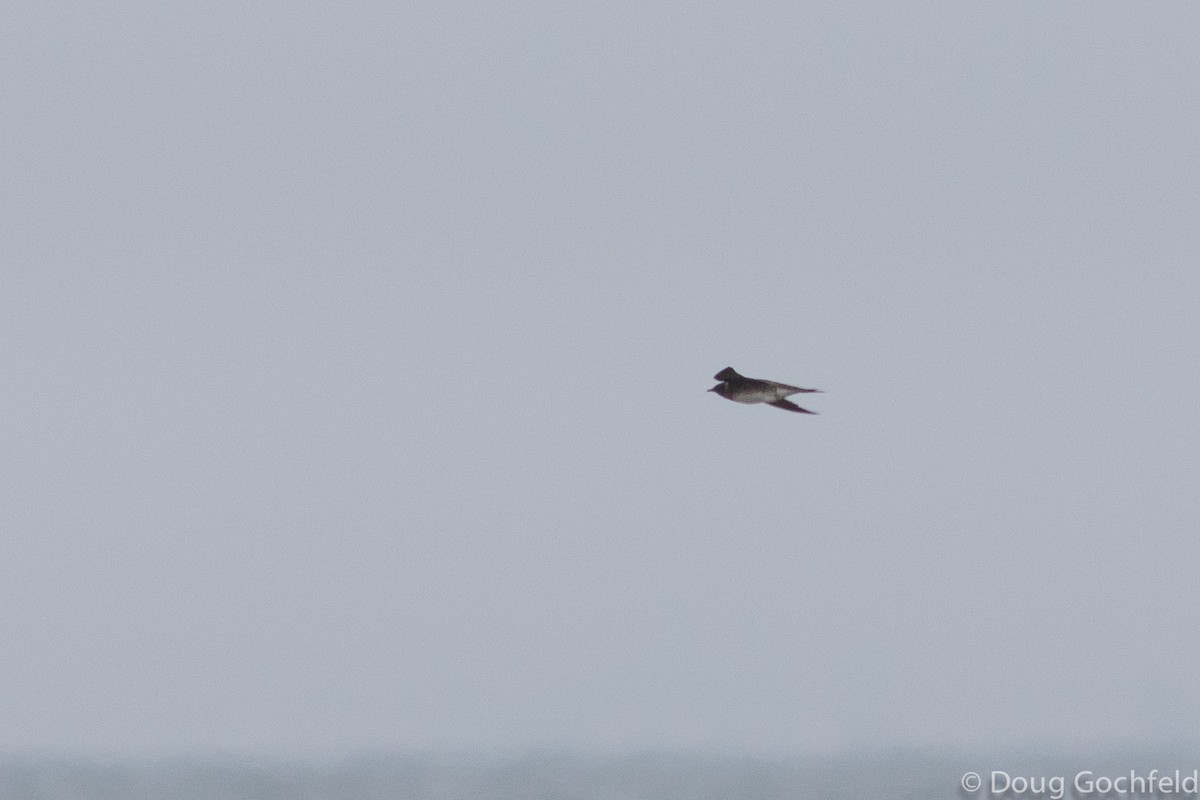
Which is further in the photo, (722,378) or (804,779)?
(804,779)

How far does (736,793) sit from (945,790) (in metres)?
11.5

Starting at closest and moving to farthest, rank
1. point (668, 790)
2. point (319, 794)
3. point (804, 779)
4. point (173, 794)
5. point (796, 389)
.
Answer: point (796, 389) → point (319, 794) → point (173, 794) → point (668, 790) → point (804, 779)

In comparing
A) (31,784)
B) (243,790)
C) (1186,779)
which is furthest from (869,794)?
(31,784)

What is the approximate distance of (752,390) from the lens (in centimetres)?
4619

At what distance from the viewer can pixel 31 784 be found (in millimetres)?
110375

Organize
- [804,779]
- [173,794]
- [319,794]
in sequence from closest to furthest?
[319,794]
[173,794]
[804,779]

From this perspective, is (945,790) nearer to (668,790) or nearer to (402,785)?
(668,790)

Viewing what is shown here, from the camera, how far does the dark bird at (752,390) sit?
4597 cm

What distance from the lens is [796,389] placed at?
4578 centimetres

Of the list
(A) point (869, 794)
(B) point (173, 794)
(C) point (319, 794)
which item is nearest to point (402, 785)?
(C) point (319, 794)

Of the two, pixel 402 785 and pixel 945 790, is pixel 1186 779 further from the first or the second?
pixel 402 785

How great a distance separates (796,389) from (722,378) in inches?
58.3

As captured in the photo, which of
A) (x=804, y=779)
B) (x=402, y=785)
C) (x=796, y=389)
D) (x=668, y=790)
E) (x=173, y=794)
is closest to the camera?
(x=796, y=389)

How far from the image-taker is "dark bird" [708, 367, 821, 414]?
46.0m
